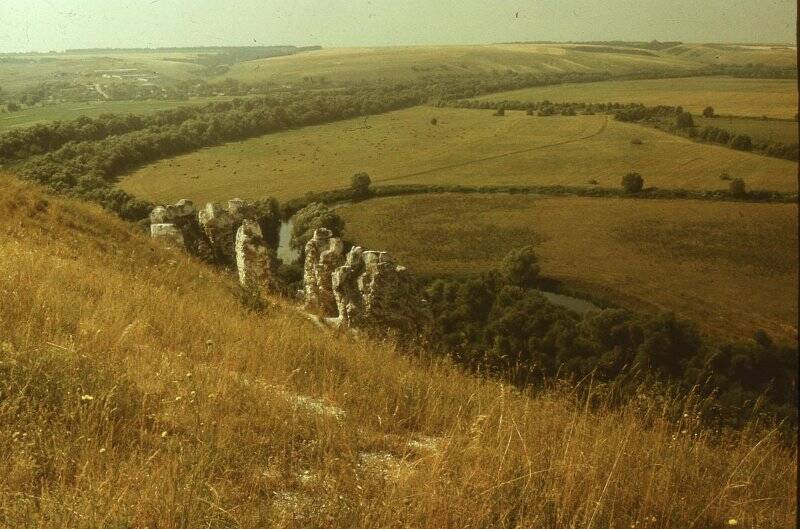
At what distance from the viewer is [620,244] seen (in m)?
43.0

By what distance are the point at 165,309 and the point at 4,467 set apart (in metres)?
4.26

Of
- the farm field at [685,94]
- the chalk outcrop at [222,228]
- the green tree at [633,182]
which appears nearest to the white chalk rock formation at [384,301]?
the chalk outcrop at [222,228]

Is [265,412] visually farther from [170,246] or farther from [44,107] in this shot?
[44,107]

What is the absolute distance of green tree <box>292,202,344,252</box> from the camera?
119 ft

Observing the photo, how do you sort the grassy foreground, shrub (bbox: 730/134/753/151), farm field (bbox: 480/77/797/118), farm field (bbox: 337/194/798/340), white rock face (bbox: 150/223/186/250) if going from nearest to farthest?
the grassy foreground < white rock face (bbox: 150/223/186/250) < farm field (bbox: 337/194/798/340) < shrub (bbox: 730/134/753/151) < farm field (bbox: 480/77/797/118)

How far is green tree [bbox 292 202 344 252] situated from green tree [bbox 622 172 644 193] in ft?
93.9

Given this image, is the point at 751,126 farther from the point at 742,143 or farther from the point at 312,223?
the point at 312,223

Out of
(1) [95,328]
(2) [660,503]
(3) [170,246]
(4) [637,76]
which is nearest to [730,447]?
(2) [660,503]

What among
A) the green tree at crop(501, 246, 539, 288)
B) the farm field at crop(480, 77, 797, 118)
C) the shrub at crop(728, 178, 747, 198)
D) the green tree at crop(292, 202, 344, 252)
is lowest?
the green tree at crop(501, 246, 539, 288)

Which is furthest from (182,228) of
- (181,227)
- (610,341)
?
(610,341)

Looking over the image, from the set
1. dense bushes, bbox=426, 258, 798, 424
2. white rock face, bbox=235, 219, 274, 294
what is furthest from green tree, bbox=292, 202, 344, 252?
white rock face, bbox=235, 219, 274, 294

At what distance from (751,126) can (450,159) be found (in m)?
32.0

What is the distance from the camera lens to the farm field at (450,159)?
5047cm

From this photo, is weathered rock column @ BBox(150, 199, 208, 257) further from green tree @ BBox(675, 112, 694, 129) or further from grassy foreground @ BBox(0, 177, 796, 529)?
green tree @ BBox(675, 112, 694, 129)
